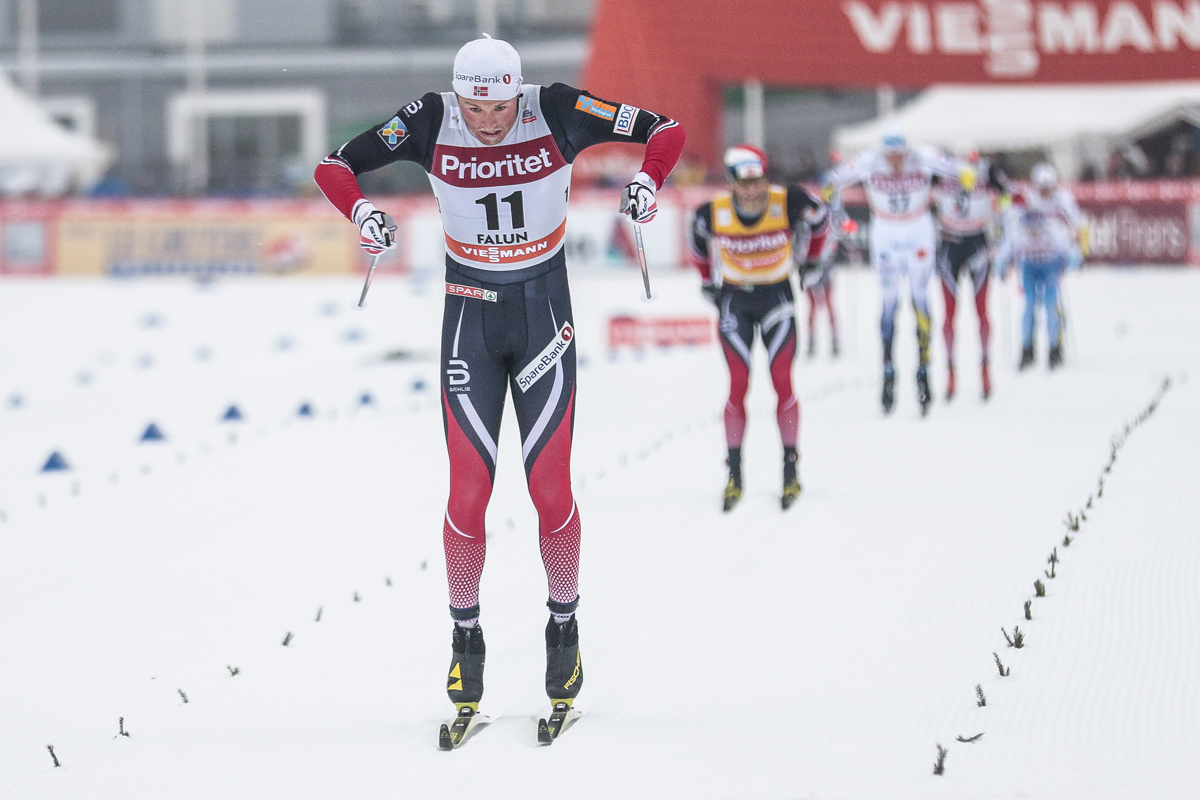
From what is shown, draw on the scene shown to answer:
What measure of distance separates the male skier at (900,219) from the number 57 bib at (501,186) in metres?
6.83

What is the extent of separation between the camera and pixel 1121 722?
4.50m

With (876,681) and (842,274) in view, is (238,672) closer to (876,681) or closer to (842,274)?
(876,681)

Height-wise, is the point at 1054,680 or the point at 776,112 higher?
the point at 776,112

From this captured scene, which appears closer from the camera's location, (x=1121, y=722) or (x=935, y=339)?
(x=1121, y=722)

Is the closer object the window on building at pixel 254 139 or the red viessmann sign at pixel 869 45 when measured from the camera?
the red viessmann sign at pixel 869 45

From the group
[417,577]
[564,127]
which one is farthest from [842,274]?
[564,127]

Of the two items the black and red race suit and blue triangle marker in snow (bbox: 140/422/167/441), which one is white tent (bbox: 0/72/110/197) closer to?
blue triangle marker in snow (bbox: 140/422/167/441)

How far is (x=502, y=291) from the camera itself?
4.86 metres

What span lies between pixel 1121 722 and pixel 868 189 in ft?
25.4

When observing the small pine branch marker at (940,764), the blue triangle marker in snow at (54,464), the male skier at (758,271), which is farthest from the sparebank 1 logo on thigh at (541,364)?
→ the blue triangle marker in snow at (54,464)

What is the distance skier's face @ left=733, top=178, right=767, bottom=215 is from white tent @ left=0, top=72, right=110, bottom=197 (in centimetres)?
2572

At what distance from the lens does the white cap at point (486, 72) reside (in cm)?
460

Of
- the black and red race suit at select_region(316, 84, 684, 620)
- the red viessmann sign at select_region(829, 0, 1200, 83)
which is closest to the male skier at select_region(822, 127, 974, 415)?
the black and red race suit at select_region(316, 84, 684, 620)

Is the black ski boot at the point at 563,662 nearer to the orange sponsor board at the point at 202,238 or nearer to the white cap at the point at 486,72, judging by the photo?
the white cap at the point at 486,72
